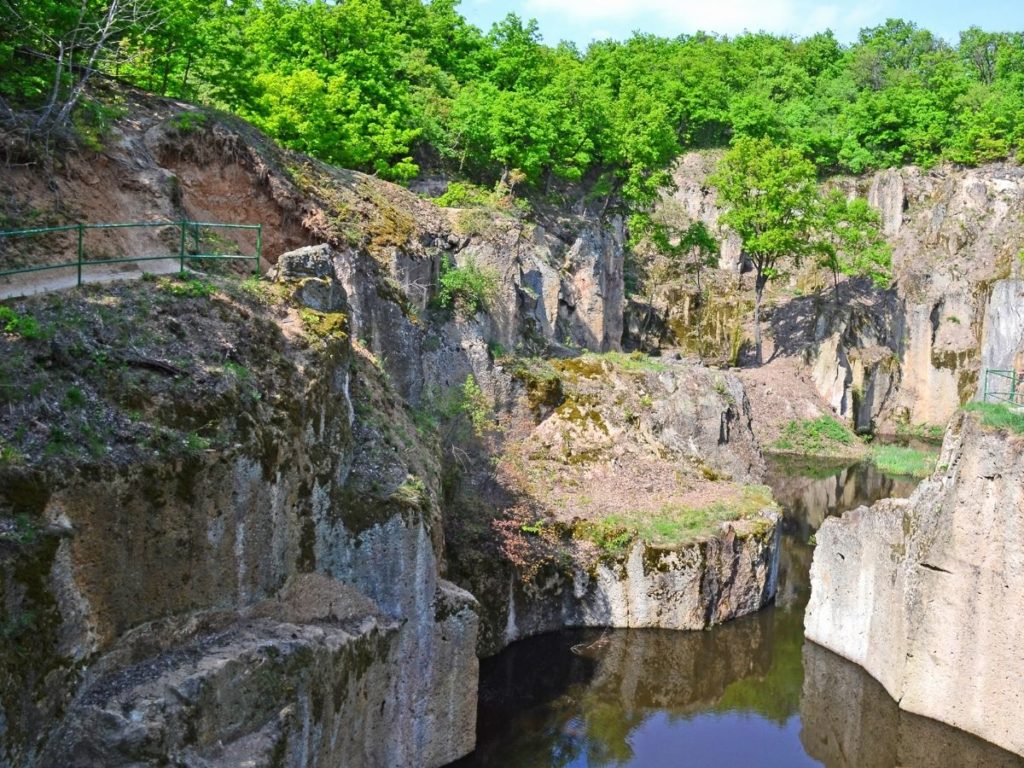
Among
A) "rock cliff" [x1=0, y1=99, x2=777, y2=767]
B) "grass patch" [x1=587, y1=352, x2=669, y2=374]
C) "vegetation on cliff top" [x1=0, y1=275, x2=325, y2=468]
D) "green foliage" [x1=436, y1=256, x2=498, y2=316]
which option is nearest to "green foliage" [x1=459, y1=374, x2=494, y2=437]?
"rock cliff" [x1=0, y1=99, x2=777, y2=767]

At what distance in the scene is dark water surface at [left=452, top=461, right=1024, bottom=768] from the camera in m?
17.2

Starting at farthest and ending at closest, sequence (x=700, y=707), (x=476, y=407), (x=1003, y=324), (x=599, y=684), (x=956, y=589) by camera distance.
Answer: (x=1003, y=324) < (x=476, y=407) < (x=599, y=684) < (x=700, y=707) < (x=956, y=589)

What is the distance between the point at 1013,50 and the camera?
67.4 metres

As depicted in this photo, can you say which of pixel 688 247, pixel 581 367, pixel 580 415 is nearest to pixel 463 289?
pixel 581 367

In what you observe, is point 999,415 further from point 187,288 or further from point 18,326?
point 18,326

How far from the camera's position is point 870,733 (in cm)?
1825

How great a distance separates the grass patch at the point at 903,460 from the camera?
3819cm

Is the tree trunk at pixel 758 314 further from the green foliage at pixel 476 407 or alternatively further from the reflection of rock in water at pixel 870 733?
the reflection of rock in water at pixel 870 733

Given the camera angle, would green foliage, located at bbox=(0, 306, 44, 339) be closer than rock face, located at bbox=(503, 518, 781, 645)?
Yes

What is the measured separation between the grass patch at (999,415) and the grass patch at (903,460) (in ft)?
63.3

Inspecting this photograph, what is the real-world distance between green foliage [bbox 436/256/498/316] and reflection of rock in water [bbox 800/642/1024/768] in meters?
12.3

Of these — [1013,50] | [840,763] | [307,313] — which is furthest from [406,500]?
[1013,50]

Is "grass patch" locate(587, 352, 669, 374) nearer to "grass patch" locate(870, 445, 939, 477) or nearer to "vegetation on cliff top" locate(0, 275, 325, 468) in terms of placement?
"grass patch" locate(870, 445, 939, 477)

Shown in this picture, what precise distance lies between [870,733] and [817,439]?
2502cm
